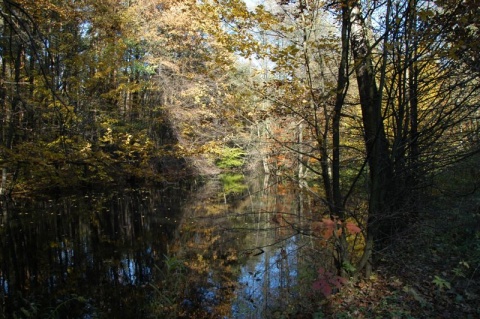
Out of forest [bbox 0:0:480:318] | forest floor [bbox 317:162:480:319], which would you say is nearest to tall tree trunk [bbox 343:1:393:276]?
forest [bbox 0:0:480:318]

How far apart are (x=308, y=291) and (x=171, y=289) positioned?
8.24ft

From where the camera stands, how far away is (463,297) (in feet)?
13.4

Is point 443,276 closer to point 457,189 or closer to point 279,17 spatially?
point 457,189

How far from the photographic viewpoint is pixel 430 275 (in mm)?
4793

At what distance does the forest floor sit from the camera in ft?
13.2

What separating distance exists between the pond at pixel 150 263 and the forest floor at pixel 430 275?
1.09 m

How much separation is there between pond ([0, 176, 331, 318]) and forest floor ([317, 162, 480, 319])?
1.09m

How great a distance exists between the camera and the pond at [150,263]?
18.7ft

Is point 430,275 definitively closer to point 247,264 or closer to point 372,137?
point 372,137

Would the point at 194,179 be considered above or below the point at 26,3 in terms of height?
below

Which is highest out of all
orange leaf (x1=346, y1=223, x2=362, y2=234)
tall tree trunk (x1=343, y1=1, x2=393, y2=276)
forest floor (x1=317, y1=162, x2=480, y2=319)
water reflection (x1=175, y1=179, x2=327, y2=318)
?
tall tree trunk (x1=343, y1=1, x2=393, y2=276)

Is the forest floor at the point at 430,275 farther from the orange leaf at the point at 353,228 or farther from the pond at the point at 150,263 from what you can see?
the pond at the point at 150,263

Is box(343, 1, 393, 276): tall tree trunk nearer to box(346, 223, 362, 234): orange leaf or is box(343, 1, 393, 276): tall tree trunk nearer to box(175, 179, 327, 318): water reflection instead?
box(346, 223, 362, 234): orange leaf

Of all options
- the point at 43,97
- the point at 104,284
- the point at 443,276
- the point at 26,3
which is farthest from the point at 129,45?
the point at 443,276
